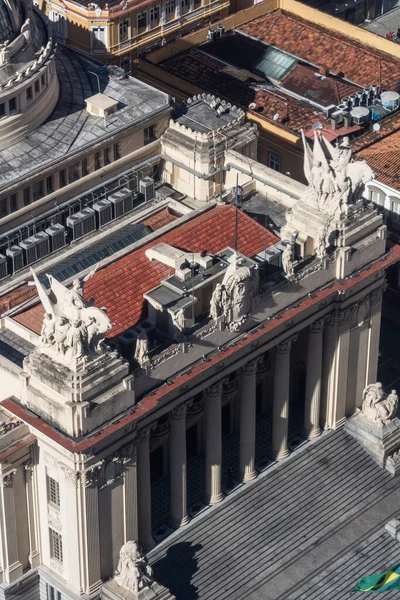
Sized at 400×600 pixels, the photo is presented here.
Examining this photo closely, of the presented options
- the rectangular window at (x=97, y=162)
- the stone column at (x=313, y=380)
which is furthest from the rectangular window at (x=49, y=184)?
the stone column at (x=313, y=380)

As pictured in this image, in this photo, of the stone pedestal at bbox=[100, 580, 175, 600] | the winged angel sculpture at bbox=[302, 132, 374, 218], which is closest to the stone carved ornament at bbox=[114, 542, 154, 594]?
the stone pedestal at bbox=[100, 580, 175, 600]

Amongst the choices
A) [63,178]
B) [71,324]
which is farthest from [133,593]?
[63,178]

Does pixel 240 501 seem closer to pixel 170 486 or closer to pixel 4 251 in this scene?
pixel 170 486

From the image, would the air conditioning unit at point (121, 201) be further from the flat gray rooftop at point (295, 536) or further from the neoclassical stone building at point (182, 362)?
the flat gray rooftop at point (295, 536)

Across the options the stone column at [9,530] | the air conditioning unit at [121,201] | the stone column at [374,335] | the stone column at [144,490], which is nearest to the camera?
the stone column at [9,530]

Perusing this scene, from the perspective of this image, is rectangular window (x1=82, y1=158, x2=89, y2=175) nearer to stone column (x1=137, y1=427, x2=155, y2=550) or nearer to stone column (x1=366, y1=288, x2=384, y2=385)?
stone column (x1=137, y1=427, x2=155, y2=550)

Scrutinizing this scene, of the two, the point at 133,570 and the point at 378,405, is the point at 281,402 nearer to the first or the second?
the point at 378,405

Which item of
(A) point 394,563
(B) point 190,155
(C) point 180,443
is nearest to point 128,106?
(B) point 190,155
